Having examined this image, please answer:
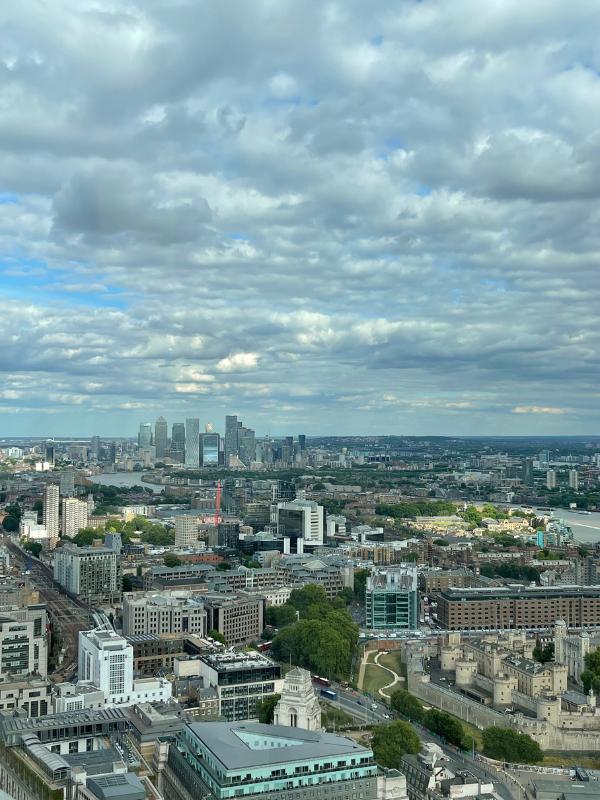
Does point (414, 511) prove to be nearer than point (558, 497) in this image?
Yes

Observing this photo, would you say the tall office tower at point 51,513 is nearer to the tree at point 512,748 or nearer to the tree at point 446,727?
the tree at point 446,727

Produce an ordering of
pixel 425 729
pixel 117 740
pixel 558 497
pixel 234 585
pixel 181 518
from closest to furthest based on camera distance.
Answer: pixel 117 740 < pixel 425 729 < pixel 234 585 < pixel 181 518 < pixel 558 497

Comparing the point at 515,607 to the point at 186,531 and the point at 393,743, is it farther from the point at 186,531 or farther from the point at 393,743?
the point at 186,531

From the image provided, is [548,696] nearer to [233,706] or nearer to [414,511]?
[233,706]

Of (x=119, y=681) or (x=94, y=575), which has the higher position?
(x=94, y=575)

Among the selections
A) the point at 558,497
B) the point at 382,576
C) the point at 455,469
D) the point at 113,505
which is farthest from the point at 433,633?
the point at 455,469

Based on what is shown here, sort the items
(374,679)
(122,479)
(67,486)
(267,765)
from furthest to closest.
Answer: (122,479) → (67,486) → (374,679) → (267,765)

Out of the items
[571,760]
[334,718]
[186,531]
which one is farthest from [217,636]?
[186,531]

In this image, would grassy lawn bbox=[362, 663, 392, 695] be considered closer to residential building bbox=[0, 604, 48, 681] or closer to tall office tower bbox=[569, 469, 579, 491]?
residential building bbox=[0, 604, 48, 681]
